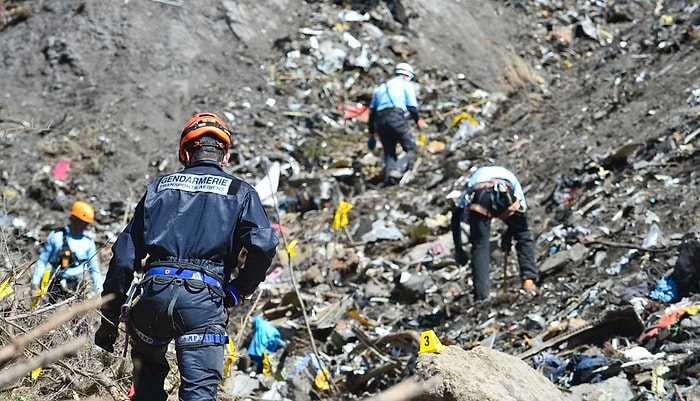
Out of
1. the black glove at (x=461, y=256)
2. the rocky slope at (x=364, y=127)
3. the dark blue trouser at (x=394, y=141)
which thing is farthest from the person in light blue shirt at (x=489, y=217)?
the dark blue trouser at (x=394, y=141)

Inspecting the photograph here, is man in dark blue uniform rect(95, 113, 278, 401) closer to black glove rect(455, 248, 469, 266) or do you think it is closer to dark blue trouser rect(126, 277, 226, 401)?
dark blue trouser rect(126, 277, 226, 401)

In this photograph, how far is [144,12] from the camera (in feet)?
45.8

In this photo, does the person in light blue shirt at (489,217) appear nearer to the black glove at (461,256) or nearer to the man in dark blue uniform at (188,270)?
the black glove at (461,256)

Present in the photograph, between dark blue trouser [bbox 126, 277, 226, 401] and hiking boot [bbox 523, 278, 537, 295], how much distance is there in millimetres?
3968

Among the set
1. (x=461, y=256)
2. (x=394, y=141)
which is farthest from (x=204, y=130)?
(x=394, y=141)

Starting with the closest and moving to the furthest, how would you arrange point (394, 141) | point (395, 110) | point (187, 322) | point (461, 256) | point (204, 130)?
1. point (187, 322)
2. point (204, 130)
3. point (461, 256)
4. point (395, 110)
5. point (394, 141)

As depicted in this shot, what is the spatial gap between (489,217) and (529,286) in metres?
0.66

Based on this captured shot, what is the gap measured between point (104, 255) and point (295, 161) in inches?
122

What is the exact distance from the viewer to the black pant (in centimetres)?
685

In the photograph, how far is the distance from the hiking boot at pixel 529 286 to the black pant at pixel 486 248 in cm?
5

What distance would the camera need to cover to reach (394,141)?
34.0 ft

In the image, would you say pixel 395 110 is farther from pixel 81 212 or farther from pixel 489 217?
pixel 81 212

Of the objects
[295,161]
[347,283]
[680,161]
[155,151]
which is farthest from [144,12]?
[680,161]

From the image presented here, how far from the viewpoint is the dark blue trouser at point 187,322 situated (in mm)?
3287
